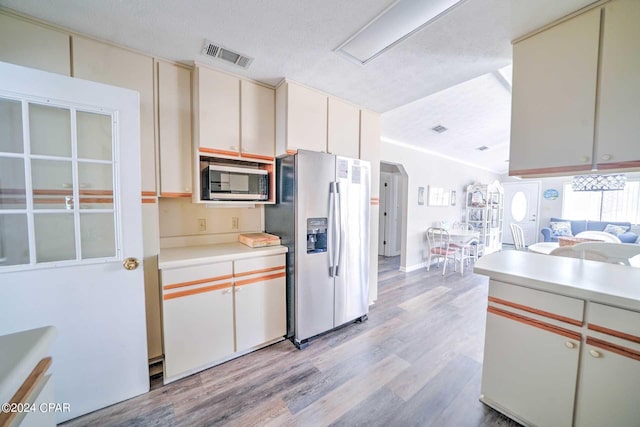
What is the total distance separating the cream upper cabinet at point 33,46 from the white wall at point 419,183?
12.7 ft

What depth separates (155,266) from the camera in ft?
6.27

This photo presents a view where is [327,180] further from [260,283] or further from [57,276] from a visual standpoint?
[57,276]

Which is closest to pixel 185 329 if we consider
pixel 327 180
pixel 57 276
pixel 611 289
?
pixel 57 276

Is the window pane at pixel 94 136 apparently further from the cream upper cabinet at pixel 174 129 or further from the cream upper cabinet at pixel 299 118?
the cream upper cabinet at pixel 299 118

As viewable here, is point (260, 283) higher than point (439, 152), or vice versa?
point (439, 152)

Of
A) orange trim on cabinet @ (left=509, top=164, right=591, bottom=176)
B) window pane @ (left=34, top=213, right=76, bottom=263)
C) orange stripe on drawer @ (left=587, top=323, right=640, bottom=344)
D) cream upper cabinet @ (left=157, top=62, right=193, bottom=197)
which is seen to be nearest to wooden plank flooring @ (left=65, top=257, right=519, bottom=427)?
orange stripe on drawer @ (left=587, top=323, right=640, bottom=344)

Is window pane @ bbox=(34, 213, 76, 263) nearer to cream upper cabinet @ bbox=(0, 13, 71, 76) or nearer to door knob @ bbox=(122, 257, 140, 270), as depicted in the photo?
door knob @ bbox=(122, 257, 140, 270)

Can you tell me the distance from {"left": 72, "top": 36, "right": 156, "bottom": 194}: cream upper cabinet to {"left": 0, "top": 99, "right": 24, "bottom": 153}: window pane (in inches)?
17.5

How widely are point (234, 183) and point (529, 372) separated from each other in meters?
2.50

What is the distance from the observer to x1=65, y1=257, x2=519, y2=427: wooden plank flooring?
1491 millimetres

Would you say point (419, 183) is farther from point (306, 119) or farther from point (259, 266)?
point (259, 266)

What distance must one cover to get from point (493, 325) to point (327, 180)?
169cm

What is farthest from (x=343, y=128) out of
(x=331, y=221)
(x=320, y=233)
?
(x=320, y=233)

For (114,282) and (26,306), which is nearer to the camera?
(26,306)
